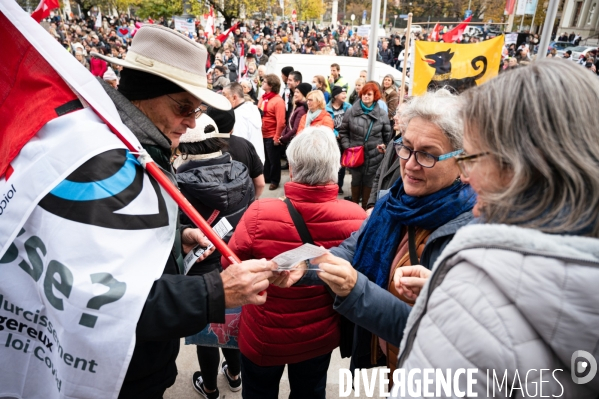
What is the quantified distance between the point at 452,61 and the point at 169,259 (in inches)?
177

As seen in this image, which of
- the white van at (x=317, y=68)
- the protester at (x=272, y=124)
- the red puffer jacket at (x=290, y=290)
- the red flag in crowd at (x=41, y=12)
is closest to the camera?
the red flag in crowd at (x=41, y=12)

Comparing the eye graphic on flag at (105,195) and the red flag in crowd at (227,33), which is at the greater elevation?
the eye graphic on flag at (105,195)

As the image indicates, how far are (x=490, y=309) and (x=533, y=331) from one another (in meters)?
0.09

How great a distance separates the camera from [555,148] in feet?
2.76

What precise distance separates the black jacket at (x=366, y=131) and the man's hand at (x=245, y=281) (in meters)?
4.18

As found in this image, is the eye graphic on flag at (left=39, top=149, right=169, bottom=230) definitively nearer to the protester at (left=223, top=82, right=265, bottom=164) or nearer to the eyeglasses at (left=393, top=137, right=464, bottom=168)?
the eyeglasses at (left=393, top=137, right=464, bottom=168)

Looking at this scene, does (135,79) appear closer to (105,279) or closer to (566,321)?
(105,279)

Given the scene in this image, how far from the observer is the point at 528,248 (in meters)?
0.81

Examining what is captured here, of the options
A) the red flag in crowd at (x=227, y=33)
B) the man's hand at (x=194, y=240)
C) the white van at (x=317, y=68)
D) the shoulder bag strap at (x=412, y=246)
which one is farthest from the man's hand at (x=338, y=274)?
the red flag in crowd at (x=227, y=33)

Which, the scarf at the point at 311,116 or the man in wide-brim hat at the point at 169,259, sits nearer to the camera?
the man in wide-brim hat at the point at 169,259

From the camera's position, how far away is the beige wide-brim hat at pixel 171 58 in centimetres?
169

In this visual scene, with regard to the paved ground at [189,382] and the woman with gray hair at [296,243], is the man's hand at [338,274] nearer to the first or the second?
the woman with gray hair at [296,243]

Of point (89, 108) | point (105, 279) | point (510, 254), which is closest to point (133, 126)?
point (89, 108)

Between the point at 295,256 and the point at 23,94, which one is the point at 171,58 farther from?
the point at 295,256
